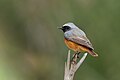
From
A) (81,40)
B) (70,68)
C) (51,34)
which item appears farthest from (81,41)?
(51,34)

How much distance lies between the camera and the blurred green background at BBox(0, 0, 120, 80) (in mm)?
9109

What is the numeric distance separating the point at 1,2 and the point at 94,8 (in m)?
1.50

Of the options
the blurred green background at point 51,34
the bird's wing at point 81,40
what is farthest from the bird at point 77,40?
the blurred green background at point 51,34

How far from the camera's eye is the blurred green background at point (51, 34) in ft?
29.9

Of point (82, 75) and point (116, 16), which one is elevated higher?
point (116, 16)

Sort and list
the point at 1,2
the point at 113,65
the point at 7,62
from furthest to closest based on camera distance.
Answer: the point at 113,65 < the point at 1,2 < the point at 7,62

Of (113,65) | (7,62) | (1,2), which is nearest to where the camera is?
(7,62)

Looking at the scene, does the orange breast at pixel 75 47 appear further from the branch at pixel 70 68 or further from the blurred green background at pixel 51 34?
the blurred green background at pixel 51 34

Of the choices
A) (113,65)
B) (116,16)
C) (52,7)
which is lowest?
(113,65)

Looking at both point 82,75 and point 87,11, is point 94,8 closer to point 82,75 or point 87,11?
point 87,11

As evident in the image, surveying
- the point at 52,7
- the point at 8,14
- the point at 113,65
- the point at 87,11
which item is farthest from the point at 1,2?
the point at 113,65

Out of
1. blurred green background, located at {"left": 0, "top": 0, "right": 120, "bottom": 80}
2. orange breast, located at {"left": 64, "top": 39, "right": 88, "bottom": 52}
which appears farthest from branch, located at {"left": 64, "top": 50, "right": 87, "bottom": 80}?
blurred green background, located at {"left": 0, "top": 0, "right": 120, "bottom": 80}

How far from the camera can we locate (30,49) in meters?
9.33

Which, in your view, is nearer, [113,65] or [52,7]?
[52,7]
